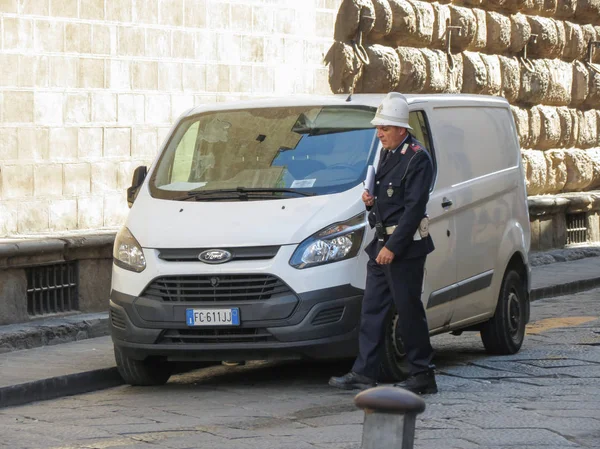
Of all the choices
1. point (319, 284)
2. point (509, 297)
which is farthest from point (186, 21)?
point (319, 284)

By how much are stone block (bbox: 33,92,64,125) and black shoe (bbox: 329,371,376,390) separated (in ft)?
13.1

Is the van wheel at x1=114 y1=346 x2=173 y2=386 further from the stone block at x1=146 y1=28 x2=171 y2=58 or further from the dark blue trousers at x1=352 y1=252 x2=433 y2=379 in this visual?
the stone block at x1=146 y1=28 x2=171 y2=58

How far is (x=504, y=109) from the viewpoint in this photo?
A: 10844 mm

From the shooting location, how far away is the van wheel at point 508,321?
10.2 metres

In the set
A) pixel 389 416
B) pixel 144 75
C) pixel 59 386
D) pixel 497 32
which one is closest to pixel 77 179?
pixel 144 75

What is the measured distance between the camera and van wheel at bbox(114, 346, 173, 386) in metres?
8.98

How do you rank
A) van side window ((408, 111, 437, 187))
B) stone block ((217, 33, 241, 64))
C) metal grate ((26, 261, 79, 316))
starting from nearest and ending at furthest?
1. van side window ((408, 111, 437, 187))
2. metal grate ((26, 261, 79, 316))
3. stone block ((217, 33, 241, 64))

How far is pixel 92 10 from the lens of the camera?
1189cm

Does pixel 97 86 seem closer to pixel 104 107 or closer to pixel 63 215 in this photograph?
pixel 104 107

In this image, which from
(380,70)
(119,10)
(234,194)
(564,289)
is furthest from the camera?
(380,70)

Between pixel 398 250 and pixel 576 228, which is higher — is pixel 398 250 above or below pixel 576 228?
above

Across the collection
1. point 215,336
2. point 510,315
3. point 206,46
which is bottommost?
point 510,315

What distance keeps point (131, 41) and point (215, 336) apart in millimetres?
4526

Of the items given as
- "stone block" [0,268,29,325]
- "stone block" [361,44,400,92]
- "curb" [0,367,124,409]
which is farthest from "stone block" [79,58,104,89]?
"stone block" [361,44,400,92]
